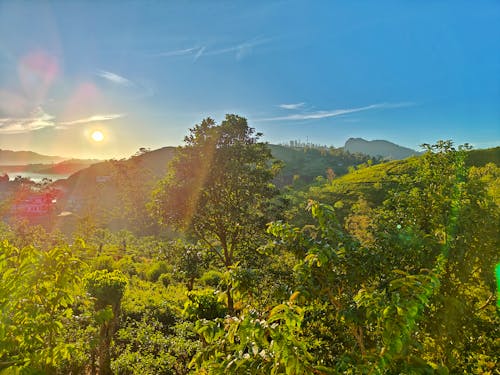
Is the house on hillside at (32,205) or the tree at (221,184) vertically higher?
the tree at (221,184)

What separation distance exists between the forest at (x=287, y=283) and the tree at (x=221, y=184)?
42mm

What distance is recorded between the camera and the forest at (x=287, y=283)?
8.18ft

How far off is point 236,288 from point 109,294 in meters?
9.48

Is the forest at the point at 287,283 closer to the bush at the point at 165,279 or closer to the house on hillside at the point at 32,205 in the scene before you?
the bush at the point at 165,279

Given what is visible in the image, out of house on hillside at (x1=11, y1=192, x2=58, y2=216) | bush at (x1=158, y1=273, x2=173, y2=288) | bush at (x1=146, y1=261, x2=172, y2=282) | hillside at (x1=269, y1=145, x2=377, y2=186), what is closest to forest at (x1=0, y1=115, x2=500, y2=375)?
bush at (x1=158, y1=273, x2=173, y2=288)

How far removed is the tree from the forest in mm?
42

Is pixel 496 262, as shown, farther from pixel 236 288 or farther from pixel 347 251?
pixel 236 288

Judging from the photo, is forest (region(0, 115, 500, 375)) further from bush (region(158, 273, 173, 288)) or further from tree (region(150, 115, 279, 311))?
bush (region(158, 273, 173, 288))

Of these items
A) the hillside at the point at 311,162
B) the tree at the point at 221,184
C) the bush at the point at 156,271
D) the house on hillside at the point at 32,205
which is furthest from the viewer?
the hillside at the point at 311,162

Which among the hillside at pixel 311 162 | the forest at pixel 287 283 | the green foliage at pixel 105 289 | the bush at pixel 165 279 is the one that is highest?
the hillside at pixel 311 162

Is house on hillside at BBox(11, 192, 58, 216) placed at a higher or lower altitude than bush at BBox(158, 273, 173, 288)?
higher

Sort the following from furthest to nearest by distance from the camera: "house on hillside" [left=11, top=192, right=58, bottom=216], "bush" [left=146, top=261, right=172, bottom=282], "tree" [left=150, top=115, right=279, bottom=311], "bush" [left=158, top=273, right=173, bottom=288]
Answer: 1. "house on hillside" [left=11, top=192, right=58, bottom=216]
2. "bush" [left=146, top=261, right=172, bottom=282]
3. "bush" [left=158, top=273, right=173, bottom=288]
4. "tree" [left=150, top=115, right=279, bottom=311]

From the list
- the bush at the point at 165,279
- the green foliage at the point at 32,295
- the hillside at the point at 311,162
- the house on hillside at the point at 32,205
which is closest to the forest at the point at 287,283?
the green foliage at the point at 32,295

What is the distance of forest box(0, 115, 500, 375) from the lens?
2494mm
